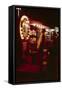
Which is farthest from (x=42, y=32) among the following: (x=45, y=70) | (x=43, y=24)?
(x=45, y=70)

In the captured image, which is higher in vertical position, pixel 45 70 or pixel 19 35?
pixel 19 35

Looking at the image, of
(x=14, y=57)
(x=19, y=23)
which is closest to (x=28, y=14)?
(x=19, y=23)

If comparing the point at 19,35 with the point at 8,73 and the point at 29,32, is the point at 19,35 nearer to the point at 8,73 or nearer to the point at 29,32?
the point at 29,32

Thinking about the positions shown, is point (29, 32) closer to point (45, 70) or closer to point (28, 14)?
point (28, 14)

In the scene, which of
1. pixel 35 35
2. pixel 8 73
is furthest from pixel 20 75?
pixel 35 35

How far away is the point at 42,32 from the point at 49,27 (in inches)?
4.2

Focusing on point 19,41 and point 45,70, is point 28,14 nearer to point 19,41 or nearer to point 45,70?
point 19,41

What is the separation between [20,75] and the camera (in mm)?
4488

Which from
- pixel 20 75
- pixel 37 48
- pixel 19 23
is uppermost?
pixel 19 23

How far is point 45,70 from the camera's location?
4.67 meters

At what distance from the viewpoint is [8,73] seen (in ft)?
15.2

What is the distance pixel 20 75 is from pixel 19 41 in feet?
1.24

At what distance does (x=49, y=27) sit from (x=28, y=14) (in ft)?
1.04

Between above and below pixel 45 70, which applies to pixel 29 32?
above
